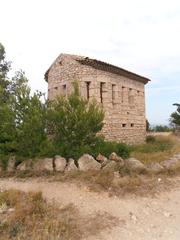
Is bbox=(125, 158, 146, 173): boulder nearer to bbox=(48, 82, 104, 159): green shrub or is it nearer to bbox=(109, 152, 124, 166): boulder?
bbox=(109, 152, 124, 166): boulder

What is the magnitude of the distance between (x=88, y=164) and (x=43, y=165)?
69.8 inches

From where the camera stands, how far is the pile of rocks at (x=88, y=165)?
10.6m

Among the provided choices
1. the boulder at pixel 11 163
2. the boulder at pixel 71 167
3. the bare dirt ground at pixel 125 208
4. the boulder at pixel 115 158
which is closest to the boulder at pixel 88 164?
the boulder at pixel 71 167

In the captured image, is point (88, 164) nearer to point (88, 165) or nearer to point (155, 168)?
point (88, 165)

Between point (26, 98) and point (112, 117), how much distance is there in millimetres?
7085

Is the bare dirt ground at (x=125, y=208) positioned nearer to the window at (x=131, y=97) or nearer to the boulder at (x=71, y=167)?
the boulder at (x=71, y=167)

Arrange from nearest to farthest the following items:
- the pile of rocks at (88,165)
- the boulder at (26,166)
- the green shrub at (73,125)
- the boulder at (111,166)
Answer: the boulder at (111,166)
the pile of rocks at (88,165)
the boulder at (26,166)
the green shrub at (73,125)

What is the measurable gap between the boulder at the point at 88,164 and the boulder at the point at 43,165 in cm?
113

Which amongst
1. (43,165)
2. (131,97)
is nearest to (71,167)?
(43,165)

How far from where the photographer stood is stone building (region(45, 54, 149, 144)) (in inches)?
643

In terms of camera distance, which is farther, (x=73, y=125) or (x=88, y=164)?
(x=73, y=125)

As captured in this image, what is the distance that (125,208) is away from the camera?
7598 millimetres

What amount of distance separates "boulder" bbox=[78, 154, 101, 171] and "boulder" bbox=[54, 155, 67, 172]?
63 cm

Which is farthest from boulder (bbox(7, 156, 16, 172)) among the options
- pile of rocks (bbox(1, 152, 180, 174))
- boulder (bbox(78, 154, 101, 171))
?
boulder (bbox(78, 154, 101, 171))
